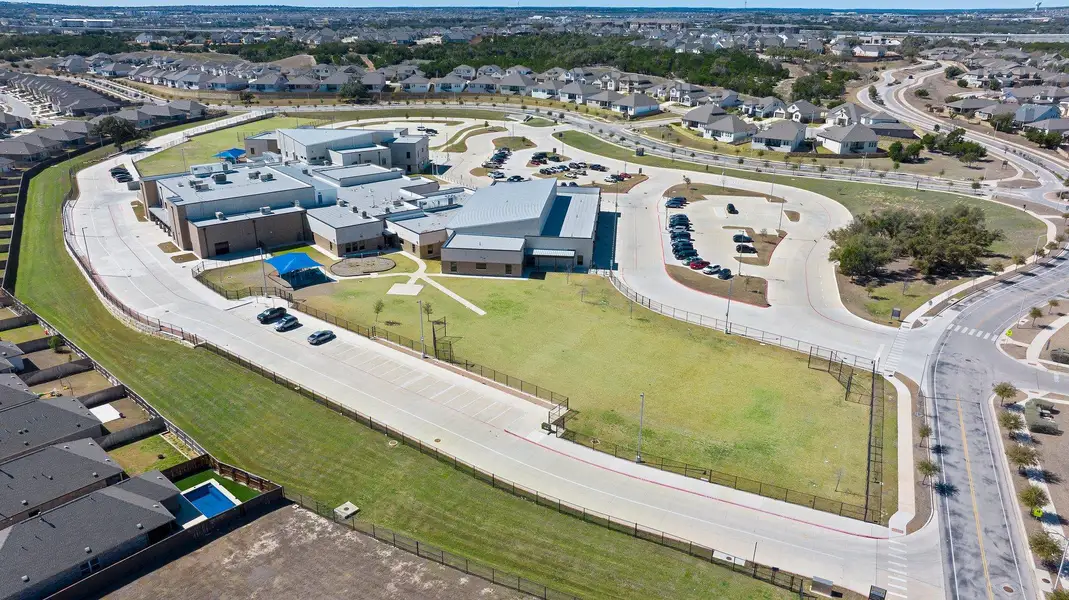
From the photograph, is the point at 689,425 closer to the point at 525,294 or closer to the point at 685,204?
the point at 525,294

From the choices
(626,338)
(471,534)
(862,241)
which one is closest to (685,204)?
(862,241)

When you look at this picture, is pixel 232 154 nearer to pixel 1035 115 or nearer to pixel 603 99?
pixel 603 99

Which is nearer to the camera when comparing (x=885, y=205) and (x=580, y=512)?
(x=580, y=512)

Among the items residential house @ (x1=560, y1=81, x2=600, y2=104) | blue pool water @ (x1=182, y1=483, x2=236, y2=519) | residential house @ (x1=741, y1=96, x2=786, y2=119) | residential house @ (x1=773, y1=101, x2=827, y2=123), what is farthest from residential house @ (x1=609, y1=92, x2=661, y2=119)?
blue pool water @ (x1=182, y1=483, x2=236, y2=519)

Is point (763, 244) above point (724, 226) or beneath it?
beneath

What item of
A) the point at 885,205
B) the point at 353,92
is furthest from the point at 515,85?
the point at 885,205

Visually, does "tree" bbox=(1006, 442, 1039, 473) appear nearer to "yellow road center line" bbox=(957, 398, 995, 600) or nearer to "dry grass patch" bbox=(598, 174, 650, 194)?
"yellow road center line" bbox=(957, 398, 995, 600)
